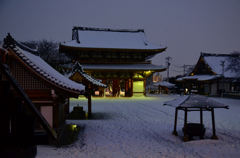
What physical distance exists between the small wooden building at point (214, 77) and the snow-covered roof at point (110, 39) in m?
10.9

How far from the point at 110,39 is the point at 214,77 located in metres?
18.5

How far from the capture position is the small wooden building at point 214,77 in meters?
33.0

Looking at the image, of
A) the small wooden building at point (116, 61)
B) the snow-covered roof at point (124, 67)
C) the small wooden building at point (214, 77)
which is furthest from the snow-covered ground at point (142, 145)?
the small wooden building at point (214, 77)

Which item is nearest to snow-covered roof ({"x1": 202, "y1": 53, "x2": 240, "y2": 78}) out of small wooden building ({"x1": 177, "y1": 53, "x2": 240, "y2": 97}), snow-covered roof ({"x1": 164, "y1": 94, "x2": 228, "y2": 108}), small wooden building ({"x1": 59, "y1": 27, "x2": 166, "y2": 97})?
small wooden building ({"x1": 177, "y1": 53, "x2": 240, "y2": 97})

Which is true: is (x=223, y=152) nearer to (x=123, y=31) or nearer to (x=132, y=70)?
(x=132, y=70)

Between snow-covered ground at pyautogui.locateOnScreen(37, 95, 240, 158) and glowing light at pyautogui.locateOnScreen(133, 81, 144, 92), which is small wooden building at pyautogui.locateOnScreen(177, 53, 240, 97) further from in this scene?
snow-covered ground at pyautogui.locateOnScreen(37, 95, 240, 158)

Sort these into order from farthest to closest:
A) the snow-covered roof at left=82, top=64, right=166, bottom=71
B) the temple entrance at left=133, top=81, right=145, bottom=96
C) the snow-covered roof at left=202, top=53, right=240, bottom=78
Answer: the snow-covered roof at left=202, top=53, right=240, bottom=78, the temple entrance at left=133, top=81, right=145, bottom=96, the snow-covered roof at left=82, top=64, right=166, bottom=71

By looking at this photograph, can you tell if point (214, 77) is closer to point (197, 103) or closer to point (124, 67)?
point (124, 67)

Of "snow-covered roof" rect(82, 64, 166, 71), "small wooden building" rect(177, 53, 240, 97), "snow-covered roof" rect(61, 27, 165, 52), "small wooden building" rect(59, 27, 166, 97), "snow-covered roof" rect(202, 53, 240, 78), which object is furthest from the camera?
"snow-covered roof" rect(202, 53, 240, 78)

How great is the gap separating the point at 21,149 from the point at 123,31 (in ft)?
120

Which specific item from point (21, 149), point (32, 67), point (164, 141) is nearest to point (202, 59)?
point (164, 141)

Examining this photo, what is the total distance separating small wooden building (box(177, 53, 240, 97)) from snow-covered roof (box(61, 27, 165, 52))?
10.9m

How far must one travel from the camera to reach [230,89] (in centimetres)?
3397

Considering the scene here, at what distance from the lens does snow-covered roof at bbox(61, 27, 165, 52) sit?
30406 millimetres
